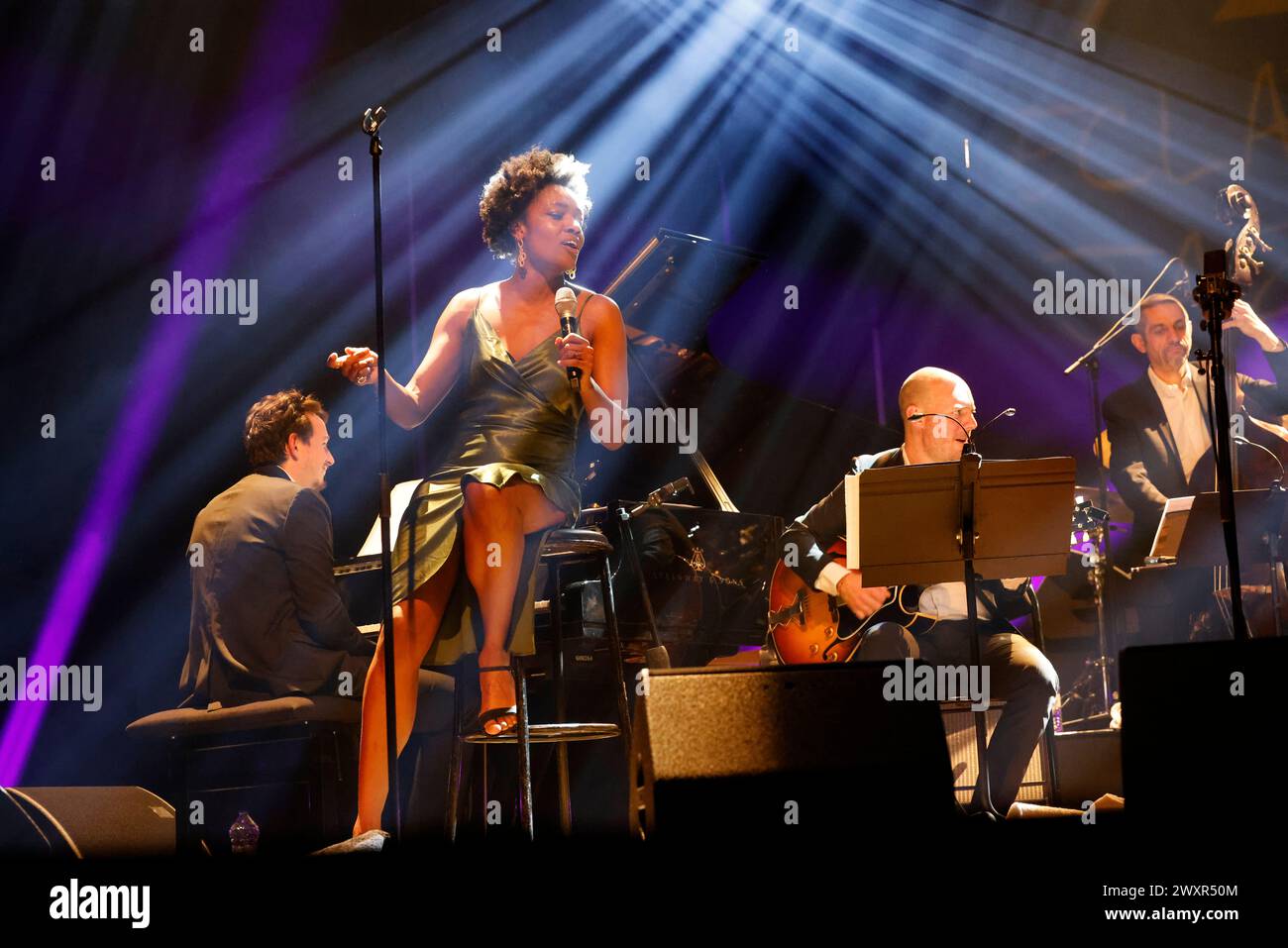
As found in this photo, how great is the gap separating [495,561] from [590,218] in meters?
3.44

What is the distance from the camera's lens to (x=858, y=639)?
405 centimetres

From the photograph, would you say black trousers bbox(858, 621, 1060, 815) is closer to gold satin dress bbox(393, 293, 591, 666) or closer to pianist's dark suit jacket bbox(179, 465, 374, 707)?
gold satin dress bbox(393, 293, 591, 666)

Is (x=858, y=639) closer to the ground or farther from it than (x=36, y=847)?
farther from it

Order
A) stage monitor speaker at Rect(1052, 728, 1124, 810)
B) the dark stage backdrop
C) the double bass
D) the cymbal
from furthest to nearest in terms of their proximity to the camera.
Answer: the cymbal
the dark stage backdrop
the double bass
stage monitor speaker at Rect(1052, 728, 1124, 810)

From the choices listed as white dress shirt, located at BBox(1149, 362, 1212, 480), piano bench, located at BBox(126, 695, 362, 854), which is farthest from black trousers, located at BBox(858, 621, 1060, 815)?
white dress shirt, located at BBox(1149, 362, 1212, 480)

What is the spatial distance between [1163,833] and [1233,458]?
11.4ft

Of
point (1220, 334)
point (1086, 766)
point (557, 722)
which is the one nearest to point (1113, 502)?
point (1086, 766)

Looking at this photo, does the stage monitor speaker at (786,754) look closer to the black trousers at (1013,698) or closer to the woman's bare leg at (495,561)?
the woman's bare leg at (495,561)

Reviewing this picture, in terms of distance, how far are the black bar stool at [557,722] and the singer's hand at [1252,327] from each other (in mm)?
3478

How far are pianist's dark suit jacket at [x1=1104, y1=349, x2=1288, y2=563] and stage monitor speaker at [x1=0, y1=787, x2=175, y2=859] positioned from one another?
Answer: 13.9 feet

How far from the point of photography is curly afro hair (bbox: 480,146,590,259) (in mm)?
3686

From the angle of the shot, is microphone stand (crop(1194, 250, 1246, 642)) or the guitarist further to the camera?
the guitarist

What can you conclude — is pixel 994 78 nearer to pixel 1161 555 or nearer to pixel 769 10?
pixel 769 10
